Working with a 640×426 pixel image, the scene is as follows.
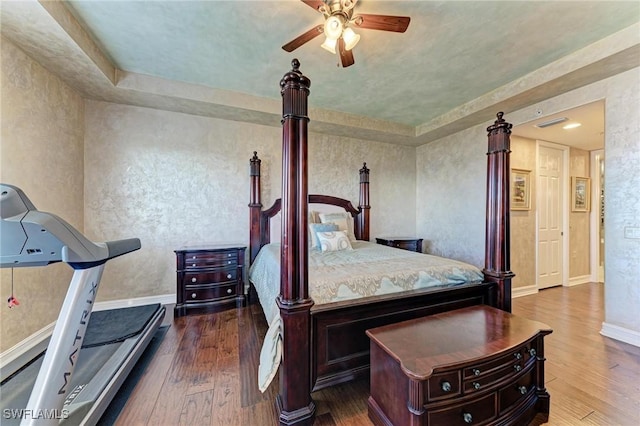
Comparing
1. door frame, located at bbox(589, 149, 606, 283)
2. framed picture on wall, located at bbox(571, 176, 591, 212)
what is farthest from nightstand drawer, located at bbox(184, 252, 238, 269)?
door frame, located at bbox(589, 149, 606, 283)

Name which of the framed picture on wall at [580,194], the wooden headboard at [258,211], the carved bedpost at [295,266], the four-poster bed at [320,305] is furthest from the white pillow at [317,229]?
the framed picture on wall at [580,194]

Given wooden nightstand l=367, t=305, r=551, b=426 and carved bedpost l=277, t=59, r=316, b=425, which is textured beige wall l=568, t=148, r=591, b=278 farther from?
carved bedpost l=277, t=59, r=316, b=425

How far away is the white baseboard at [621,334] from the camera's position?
7.91 ft

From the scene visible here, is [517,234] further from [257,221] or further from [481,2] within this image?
[257,221]

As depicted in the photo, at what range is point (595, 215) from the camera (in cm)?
474

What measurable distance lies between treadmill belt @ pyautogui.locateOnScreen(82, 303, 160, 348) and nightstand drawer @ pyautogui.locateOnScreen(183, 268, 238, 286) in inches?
16.8

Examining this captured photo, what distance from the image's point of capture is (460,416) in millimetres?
1268

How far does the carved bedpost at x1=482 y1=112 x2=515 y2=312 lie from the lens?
6.89ft

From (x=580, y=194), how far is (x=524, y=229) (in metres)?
1.87

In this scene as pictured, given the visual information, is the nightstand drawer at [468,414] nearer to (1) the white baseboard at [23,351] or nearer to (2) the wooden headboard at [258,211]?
(1) the white baseboard at [23,351]

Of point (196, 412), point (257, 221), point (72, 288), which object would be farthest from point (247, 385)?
point (257, 221)

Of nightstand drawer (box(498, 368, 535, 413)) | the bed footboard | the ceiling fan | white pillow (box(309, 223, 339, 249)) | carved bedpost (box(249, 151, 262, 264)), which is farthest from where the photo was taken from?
carved bedpost (box(249, 151, 262, 264))

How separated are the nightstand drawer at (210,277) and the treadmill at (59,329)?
4.32 ft

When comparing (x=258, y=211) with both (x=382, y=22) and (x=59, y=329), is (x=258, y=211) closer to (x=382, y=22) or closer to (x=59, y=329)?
(x=59, y=329)
